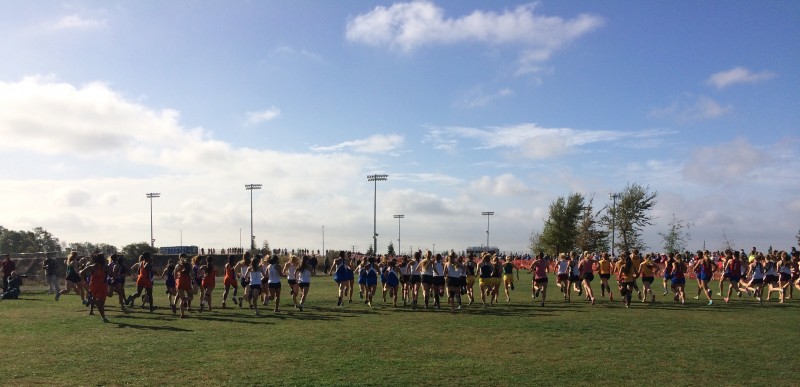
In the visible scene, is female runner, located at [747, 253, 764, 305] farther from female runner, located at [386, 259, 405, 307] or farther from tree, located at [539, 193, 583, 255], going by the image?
tree, located at [539, 193, 583, 255]

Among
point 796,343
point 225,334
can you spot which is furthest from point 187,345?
point 796,343

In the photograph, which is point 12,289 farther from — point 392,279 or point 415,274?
point 415,274

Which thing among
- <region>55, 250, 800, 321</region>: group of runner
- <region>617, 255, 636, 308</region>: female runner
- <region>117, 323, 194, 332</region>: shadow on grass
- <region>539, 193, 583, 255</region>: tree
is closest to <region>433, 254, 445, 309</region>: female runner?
<region>55, 250, 800, 321</region>: group of runner

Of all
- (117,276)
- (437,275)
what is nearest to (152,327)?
(117,276)

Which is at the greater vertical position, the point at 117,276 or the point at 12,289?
the point at 117,276

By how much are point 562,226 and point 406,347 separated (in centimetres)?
6245

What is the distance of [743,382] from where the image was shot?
898cm

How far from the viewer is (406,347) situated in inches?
471

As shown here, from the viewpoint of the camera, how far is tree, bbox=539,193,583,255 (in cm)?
7119

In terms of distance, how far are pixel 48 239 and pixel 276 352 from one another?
98792 millimetres

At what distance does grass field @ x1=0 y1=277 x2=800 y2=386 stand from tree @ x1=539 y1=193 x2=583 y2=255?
52342 mm

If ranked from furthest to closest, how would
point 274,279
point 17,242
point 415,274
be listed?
point 17,242, point 415,274, point 274,279

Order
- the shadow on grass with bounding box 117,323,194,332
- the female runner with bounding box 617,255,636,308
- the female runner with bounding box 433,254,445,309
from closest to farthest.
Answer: the shadow on grass with bounding box 117,323,194,332
the female runner with bounding box 617,255,636,308
the female runner with bounding box 433,254,445,309

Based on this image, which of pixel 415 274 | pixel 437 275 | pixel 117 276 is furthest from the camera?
pixel 415 274
